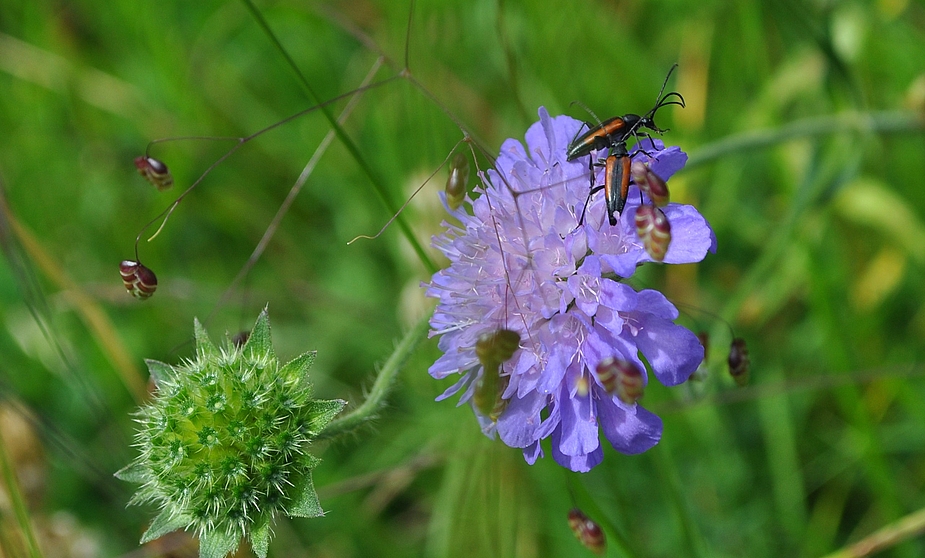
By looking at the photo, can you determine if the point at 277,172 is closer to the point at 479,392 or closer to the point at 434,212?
the point at 434,212

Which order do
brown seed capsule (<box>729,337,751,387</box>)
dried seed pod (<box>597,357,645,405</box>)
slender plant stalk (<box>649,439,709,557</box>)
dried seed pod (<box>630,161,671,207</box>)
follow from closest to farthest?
dried seed pod (<box>597,357,645,405</box>) → dried seed pod (<box>630,161,671,207</box>) → brown seed capsule (<box>729,337,751,387</box>) → slender plant stalk (<box>649,439,709,557</box>)

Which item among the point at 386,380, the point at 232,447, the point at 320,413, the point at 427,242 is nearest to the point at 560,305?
the point at 386,380

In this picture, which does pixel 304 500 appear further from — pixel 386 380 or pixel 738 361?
pixel 738 361

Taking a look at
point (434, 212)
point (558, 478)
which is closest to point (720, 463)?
point (558, 478)

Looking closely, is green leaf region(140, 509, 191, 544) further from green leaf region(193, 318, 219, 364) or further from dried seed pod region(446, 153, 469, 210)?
dried seed pod region(446, 153, 469, 210)

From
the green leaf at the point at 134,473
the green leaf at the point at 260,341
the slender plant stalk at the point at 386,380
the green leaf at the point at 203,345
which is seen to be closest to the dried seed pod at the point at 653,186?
the slender plant stalk at the point at 386,380

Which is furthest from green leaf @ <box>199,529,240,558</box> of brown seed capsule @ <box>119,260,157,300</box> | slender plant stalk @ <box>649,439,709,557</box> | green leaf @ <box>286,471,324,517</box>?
slender plant stalk @ <box>649,439,709,557</box>

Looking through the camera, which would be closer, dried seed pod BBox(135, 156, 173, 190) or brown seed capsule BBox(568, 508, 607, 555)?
brown seed capsule BBox(568, 508, 607, 555)

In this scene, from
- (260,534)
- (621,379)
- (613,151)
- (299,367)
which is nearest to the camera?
(621,379)
